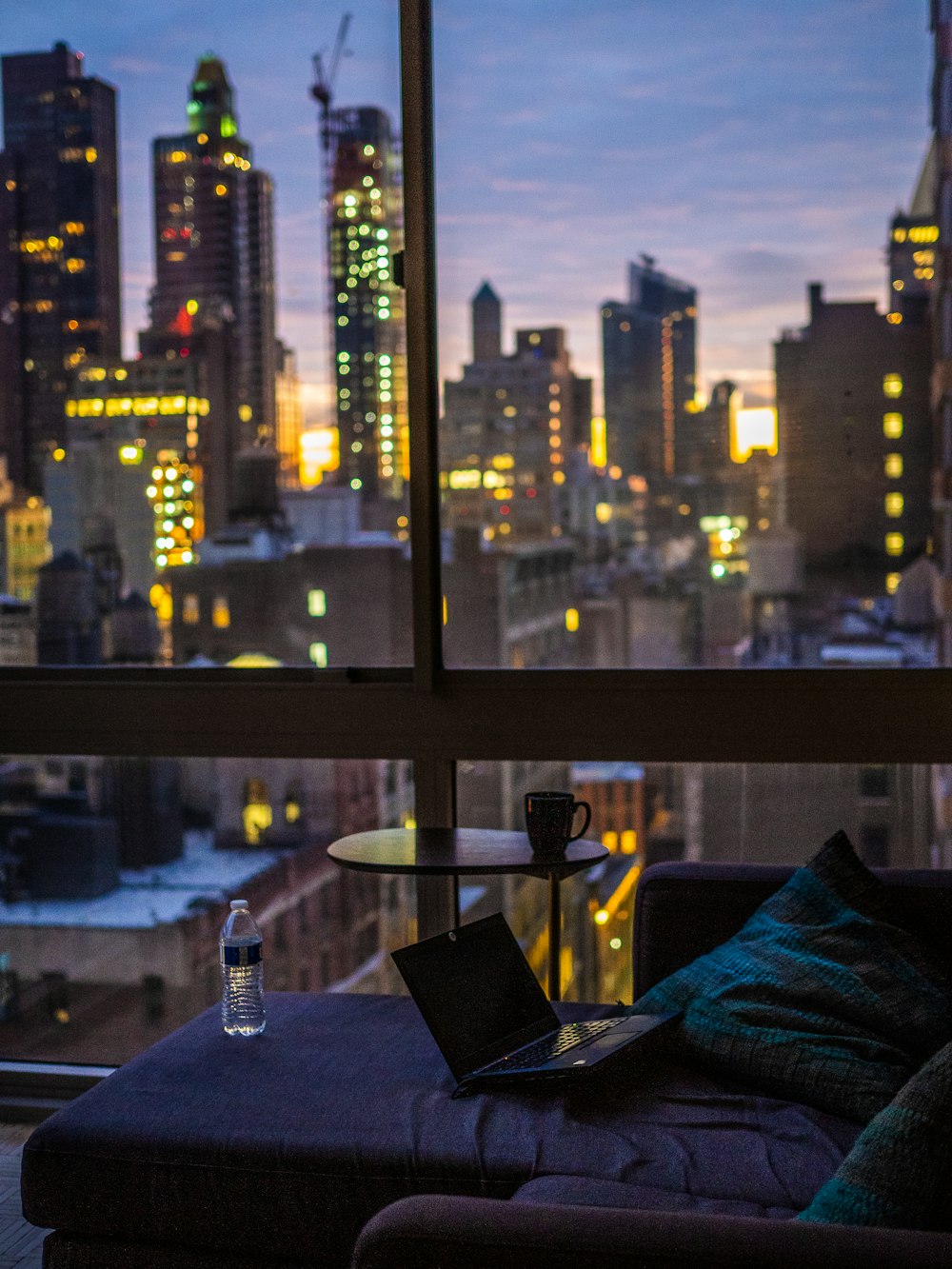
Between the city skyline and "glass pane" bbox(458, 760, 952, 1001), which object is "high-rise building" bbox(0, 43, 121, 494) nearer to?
the city skyline

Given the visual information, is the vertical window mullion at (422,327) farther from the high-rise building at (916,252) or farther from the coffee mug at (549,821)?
the high-rise building at (916,252)

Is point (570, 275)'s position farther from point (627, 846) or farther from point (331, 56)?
point (627, 846)

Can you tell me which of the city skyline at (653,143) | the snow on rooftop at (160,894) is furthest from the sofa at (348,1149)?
the city skyline at (653,143)

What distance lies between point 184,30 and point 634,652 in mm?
2001

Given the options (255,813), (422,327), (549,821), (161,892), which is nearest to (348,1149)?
(549,821)

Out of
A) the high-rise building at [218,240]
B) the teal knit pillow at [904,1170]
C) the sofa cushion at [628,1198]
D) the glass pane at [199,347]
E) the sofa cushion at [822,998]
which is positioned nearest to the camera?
the teal knit pillow at [904,1170]

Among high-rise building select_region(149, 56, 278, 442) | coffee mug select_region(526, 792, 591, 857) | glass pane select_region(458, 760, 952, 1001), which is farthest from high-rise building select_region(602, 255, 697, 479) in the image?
coffee mug select_region(526, 792, 591, 857)

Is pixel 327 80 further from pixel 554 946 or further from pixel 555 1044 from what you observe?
pixel 555 1044

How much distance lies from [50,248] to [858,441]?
7.39ft

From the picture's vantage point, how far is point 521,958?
248cm

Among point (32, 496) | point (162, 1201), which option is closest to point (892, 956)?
point (162, 1201)

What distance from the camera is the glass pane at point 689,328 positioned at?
121 inches

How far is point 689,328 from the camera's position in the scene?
125 inches

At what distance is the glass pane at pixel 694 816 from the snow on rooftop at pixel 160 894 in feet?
2.27
